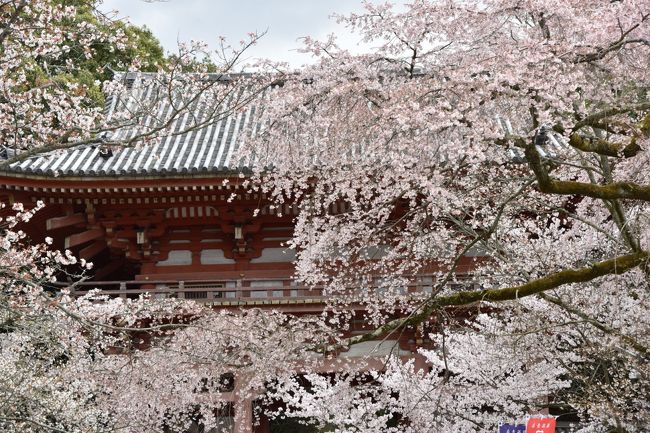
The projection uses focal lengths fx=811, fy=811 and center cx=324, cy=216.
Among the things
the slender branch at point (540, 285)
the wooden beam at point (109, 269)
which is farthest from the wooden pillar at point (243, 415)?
the slender branch at point (540, 285)

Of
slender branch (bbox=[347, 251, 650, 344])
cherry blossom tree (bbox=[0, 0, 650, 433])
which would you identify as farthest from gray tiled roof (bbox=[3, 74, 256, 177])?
slender branch (bbox=[347, 251, 650, 344])

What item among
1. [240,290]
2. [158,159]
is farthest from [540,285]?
[158,159]

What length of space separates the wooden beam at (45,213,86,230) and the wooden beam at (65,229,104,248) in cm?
20

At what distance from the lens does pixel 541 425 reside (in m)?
8.51

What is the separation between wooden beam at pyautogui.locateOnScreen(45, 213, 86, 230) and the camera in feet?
42.0

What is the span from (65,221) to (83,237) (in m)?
0.42

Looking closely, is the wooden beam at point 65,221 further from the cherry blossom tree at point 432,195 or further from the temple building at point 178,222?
the cherry blossom tree at point 432,195

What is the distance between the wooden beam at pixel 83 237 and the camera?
517 inches

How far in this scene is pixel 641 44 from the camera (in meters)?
6.81

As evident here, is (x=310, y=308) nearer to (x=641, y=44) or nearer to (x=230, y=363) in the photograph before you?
(x=230, y=363)

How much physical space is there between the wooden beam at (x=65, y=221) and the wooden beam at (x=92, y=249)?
64 centimetres

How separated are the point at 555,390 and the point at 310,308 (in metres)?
3.70

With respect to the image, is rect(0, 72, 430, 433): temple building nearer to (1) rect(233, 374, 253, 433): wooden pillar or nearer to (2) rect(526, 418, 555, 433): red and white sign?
(1) rect(233, 374, 253, 433): wooden pillar

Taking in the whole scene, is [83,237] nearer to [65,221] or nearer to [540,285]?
[65,221]
